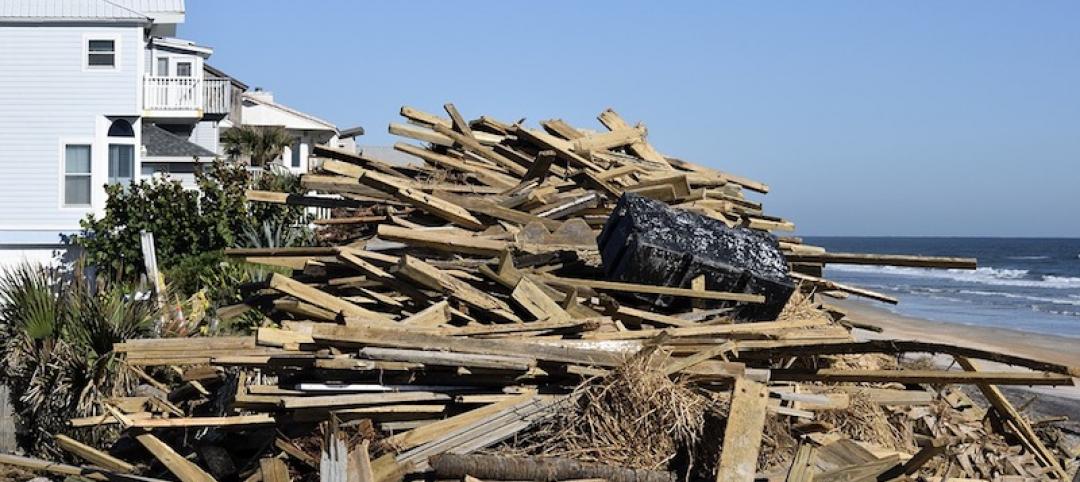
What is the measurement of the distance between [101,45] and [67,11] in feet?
2.98

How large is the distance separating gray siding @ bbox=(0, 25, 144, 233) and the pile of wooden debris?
1644cm

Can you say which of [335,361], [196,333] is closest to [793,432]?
[335,361]

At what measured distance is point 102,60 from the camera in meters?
24.9

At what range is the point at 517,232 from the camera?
862 cm

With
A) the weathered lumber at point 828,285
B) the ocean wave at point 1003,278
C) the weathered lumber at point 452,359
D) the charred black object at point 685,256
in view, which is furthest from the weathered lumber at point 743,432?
the ocean wave at point 1003,278

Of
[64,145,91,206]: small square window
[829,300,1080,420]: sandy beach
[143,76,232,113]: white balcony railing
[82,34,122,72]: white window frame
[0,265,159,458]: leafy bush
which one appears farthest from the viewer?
[143,76,232,113]: white balcony railing

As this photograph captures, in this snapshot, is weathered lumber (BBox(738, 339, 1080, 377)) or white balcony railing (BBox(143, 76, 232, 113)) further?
white balcony railing (BBox(143, 76, 232, 113))

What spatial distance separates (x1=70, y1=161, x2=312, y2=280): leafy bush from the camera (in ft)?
69.7

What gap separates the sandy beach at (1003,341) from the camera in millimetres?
16875

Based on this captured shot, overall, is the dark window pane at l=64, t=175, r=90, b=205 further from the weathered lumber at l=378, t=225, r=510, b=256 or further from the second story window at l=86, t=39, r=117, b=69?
the weathered lumber at l=378, t=225, r=510, b=256

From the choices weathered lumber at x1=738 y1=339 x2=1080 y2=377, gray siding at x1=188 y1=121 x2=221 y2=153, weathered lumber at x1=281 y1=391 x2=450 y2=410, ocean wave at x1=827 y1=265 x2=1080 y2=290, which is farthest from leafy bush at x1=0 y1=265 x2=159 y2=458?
ocean wave at x1=827 y1=265 x2=1080 y2=290

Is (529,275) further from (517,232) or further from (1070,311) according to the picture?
(1070,311)

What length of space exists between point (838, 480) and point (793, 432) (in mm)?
457

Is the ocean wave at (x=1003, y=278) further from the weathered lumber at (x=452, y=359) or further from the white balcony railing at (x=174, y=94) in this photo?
the weathered lumber at (x=452, y=359)
